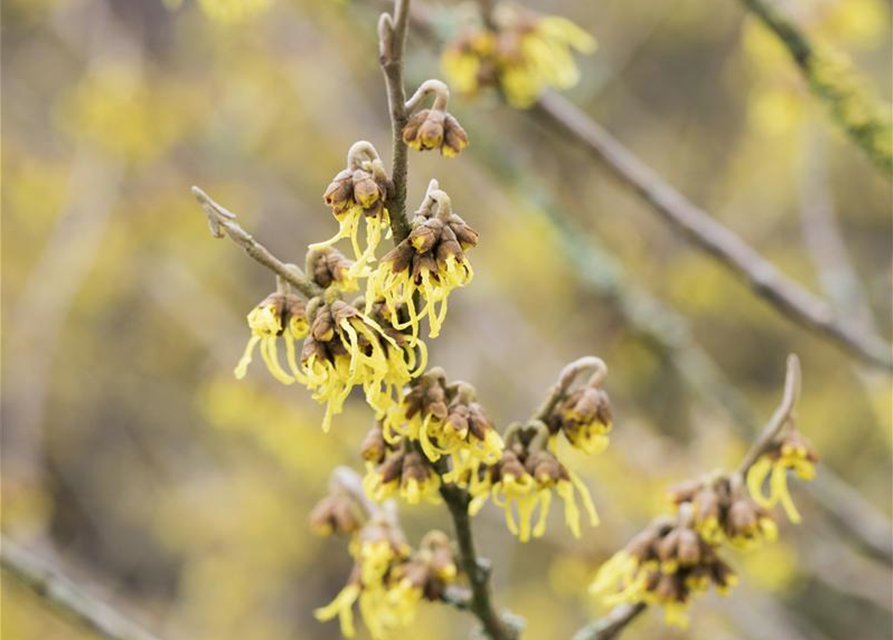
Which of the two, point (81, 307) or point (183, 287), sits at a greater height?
point (183, 287)

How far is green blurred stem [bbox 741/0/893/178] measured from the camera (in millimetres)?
2297

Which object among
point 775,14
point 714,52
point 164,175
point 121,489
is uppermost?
point 714,52

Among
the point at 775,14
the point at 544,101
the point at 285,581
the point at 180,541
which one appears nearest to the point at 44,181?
the point at 180,541

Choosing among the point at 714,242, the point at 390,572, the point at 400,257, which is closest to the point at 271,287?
the point at 714,242

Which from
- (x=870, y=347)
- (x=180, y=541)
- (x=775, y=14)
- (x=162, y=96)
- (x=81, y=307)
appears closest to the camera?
(x=775, y=14)

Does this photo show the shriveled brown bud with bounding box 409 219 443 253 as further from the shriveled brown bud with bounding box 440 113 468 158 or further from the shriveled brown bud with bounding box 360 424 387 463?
the shriveled brown bud with bounding box 360 424 387 463

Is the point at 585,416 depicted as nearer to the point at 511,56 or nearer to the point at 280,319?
the point at 280,319

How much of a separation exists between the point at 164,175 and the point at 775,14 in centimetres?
371

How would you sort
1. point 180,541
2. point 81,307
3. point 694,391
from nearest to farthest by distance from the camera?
point 694,391 → point 81,307 → point 180,541

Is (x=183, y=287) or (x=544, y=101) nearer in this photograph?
(x=544, y=101)

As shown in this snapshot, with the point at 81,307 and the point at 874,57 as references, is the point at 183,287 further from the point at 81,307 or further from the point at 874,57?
the point at 874,57

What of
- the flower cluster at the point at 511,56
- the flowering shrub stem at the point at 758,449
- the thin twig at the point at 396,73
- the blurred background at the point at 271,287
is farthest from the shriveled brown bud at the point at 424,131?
the blurred background at the point at 271,287

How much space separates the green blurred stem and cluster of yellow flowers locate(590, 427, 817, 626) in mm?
1211

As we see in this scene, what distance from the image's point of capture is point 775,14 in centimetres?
223
